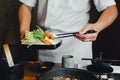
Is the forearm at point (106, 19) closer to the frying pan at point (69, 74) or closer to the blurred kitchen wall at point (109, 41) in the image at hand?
the frying pan at point (69, 74)

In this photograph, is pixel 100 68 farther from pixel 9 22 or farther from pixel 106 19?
pixel 9 22

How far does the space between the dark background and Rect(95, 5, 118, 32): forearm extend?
1013 millimetres

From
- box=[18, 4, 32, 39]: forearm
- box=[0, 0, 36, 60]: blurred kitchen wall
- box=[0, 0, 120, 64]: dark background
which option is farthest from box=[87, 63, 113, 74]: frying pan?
box=[0, 0, 36, 60]: blurred kitchen wall

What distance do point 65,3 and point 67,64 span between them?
63cm

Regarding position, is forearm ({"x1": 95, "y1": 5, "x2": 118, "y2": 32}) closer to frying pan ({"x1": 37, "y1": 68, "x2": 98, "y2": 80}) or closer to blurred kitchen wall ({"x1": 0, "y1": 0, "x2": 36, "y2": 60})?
frying pan ({"x1": 37, "y1": 68, "x2": 98, "y2": 80})

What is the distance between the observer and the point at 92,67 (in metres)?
1.82

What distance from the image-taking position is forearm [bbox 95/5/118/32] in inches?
80.5

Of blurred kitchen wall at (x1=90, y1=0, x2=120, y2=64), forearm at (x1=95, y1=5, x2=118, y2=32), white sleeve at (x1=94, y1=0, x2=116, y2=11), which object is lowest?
blurred kitchen wall at (x1=90, y1=0, x2=120, y2=64)

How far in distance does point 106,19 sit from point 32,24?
1.81 metres

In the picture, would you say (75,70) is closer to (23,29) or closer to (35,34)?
(35,34)

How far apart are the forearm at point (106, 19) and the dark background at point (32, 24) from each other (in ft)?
3.32

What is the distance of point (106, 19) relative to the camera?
2098 millimetres

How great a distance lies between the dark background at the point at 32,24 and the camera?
326 centimetres

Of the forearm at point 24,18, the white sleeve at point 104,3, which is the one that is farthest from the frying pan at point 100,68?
the forearm at point 24,18
